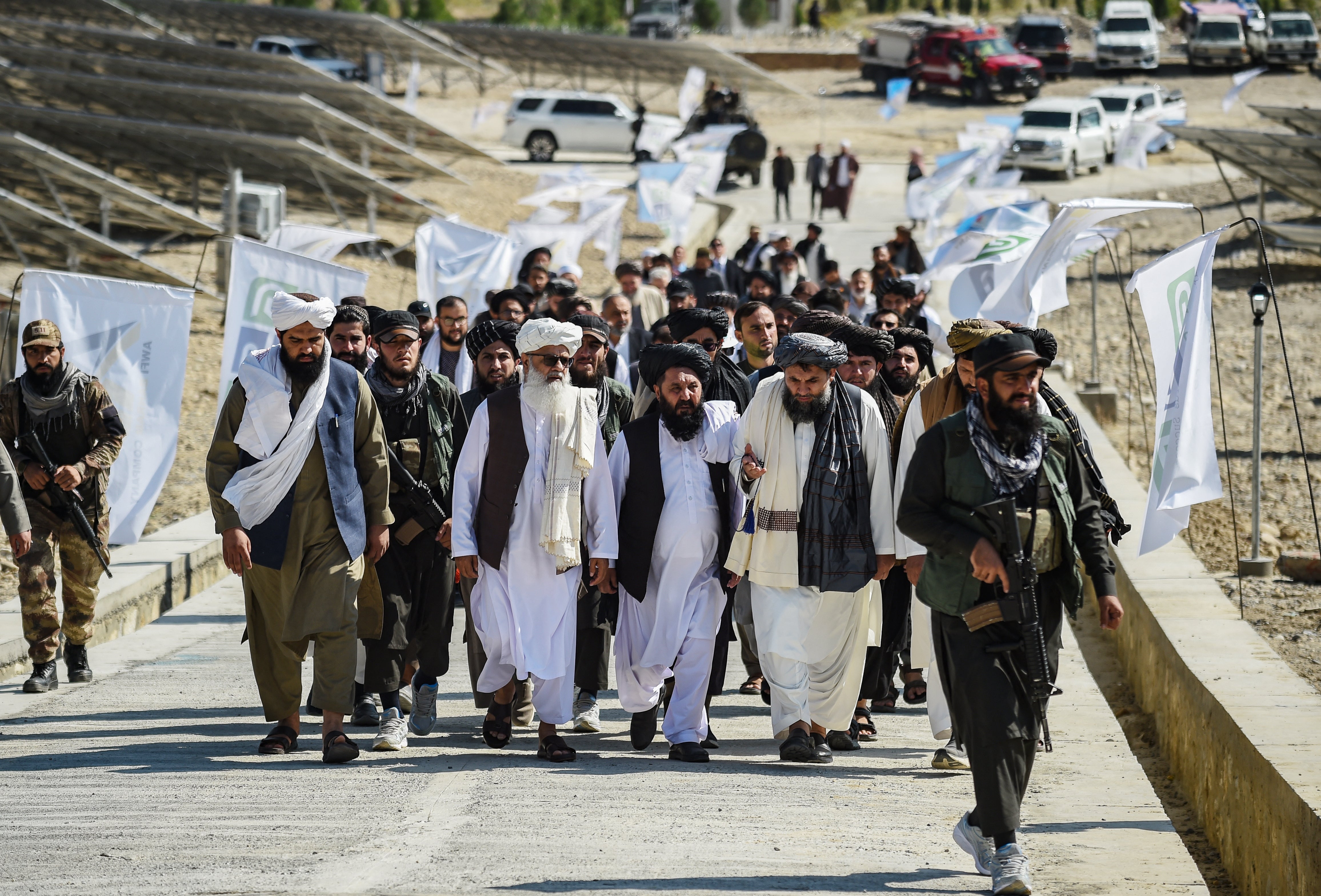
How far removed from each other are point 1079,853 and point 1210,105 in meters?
38.8

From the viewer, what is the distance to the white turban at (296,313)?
18.6 ft

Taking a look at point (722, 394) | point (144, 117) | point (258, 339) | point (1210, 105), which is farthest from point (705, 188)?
point (1210, 105)

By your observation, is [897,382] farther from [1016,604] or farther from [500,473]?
[1016,604]

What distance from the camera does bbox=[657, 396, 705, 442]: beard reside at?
19.9 feet

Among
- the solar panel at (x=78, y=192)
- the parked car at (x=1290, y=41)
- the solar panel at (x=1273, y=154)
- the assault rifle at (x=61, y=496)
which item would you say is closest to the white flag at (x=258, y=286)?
the assault rifle at (x=61, y=496)

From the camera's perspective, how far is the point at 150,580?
8914 mm

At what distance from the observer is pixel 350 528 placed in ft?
19.0

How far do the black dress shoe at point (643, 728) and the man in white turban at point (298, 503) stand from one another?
109cm

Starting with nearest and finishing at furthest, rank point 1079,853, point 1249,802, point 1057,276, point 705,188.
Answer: point 1079,853 → point 1249,802 → point 1057,276 → point 705,188

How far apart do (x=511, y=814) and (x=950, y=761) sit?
71.6 inches

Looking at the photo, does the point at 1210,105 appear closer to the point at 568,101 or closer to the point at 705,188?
the point at 568,101

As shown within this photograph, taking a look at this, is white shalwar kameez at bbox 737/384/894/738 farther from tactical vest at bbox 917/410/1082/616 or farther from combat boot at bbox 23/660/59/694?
combat boot at bbox 23/660/59/694

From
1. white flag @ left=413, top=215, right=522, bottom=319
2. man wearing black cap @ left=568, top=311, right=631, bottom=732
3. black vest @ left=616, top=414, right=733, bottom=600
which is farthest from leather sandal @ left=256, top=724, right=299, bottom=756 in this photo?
white flag @ left=413, top=215, right=522, bottom=319

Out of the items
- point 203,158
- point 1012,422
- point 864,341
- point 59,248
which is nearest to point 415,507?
point 864,341
